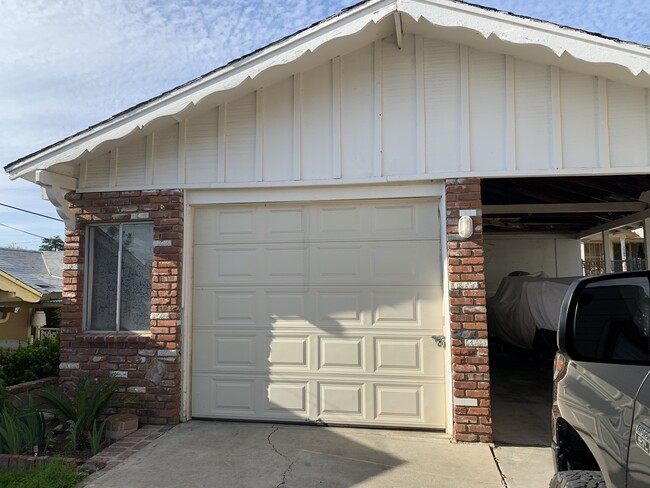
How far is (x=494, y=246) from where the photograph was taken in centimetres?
1265

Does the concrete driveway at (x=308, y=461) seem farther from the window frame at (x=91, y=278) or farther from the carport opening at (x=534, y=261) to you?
the window frame at (x=91, y=278)

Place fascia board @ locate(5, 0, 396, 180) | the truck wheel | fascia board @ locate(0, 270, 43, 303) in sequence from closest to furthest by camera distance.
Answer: the truck wheel
fascia board @ locate(5, 0, 396, 180)
fascia board @ locate(0, 270, 43, 303)

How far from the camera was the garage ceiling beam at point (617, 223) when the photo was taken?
316 inches

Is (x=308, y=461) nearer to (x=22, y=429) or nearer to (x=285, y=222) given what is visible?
(x=285, y=222)

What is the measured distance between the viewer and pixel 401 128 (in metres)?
5.18

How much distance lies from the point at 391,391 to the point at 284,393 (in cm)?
125

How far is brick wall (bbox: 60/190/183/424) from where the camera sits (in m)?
5.40

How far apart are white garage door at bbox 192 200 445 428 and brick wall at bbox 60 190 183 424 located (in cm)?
31

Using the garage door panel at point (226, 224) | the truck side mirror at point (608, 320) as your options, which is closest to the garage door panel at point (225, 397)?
the garage door panel at point (226, 224)

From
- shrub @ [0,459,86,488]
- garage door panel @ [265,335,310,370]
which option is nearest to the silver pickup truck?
garage door panel @ [265,335,310,370]

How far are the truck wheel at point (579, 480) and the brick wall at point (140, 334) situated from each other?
422cm

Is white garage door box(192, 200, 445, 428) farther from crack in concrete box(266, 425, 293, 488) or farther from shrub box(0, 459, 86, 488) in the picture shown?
shrub box(0, 459, 86, 488)

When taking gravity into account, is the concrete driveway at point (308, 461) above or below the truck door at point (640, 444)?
below

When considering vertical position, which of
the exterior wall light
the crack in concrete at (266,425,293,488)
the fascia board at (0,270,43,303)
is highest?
the exterior wall light
